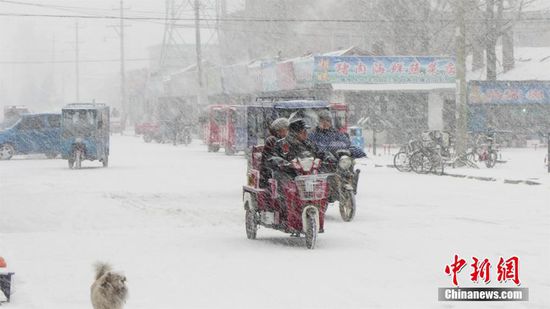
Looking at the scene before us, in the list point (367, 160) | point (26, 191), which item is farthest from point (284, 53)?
point (26, 191)

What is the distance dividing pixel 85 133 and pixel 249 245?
22071mm

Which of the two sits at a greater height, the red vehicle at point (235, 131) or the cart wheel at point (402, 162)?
the red vehicle at point (235, 131)

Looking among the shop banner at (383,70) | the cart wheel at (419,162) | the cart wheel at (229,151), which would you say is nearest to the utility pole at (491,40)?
the shop banner at (383,70)

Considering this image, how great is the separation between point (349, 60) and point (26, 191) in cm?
2834

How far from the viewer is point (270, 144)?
14273 millimetres

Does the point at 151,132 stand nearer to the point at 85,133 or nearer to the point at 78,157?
the point at 85,133

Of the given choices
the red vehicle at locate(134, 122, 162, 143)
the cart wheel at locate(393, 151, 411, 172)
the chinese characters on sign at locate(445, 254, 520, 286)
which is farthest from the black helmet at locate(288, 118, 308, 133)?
the red vehicle at locate(134, 122, 162, 143)

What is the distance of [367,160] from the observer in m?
38.2

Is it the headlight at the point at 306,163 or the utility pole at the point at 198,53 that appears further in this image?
the utility pole at the point at 198,53

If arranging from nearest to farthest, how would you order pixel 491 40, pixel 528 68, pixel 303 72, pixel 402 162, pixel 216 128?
pixel 402 162
pixel 216 128
pixel 303 72
pixel 528 68
pixel 491 40

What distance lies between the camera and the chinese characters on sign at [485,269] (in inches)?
416

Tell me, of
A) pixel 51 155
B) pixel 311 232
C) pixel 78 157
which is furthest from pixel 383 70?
pixel 311 232

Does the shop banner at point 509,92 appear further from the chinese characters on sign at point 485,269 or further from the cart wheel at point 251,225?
A: the chinese characters on sign at point 485,269

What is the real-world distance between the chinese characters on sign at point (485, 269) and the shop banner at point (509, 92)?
131 feet
